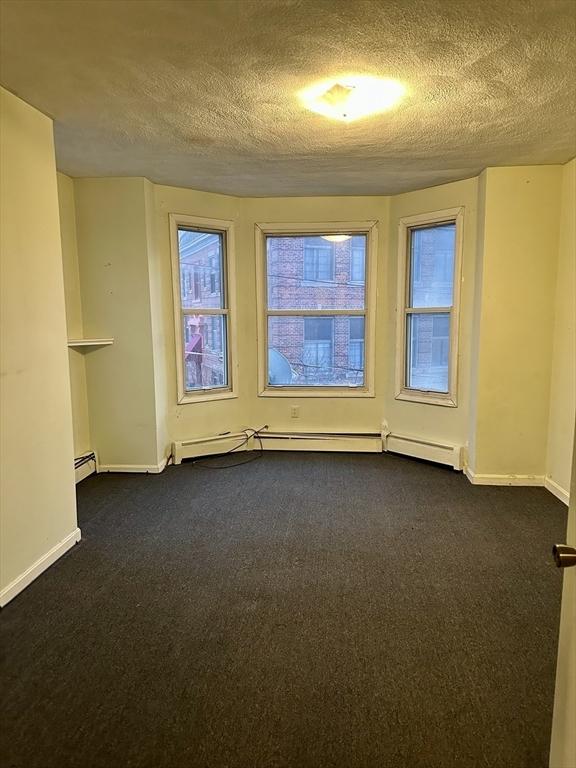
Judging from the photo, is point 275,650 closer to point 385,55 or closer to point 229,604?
point 229,604

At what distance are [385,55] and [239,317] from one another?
280 cm

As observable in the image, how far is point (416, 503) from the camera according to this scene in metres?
3.36

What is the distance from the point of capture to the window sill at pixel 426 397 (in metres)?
4.04

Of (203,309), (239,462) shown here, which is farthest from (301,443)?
(203,309)

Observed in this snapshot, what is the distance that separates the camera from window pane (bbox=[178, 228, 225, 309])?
4.23 meters

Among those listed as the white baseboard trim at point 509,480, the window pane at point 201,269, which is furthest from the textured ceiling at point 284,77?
the white baseboard trim at point 509,480

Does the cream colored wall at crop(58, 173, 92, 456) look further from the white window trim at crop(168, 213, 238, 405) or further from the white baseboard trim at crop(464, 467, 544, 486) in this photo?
the white baseboard trim at crop(464, 467, 544, 486)

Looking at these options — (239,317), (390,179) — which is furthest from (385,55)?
(239,317)

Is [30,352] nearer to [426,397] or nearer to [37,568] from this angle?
[37,568]

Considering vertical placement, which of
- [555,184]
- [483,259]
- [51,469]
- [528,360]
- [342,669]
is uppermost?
[555,184]

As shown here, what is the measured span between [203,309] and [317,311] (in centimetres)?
110

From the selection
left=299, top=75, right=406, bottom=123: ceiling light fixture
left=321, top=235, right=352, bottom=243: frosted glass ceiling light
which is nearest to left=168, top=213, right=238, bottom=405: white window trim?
left=321, top=235, right=352, bottom=243: frosted glass ceiling light

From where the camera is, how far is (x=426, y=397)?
421 centimetres

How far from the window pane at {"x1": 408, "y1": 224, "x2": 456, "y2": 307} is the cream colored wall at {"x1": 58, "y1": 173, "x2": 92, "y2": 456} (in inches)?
114
